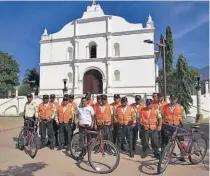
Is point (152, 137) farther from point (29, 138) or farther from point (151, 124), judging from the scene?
point (29, 138)

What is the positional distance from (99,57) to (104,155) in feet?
85.5

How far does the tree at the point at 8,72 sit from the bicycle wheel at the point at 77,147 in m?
34.9

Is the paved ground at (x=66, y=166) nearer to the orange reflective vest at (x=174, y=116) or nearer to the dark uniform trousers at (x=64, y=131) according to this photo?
the dark uniform trousers at (x=64, y=131)

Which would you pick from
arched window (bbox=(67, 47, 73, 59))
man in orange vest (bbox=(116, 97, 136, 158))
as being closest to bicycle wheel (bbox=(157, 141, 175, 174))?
man in orange vest (bbox=(116, 97, 136, 158))

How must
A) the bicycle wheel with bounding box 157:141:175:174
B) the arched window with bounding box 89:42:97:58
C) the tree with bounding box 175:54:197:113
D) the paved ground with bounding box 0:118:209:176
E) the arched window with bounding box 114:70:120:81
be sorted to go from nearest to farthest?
the bicycle wheel with bounding box 157:141:175:174 → the paved ground with bounding box 0:118:209:176 → the tree with bounding box 175:54:197:113 → the arched window with bounding box 114:70:120:81 → the arched window with bounding box 89:42:97:58

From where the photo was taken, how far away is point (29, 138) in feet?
25.7

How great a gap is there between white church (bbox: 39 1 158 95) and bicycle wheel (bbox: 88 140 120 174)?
923 inches

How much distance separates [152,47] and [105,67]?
5465 mm

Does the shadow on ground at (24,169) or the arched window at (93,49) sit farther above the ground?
the arched window at (93,49)

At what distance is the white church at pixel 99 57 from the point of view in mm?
30250

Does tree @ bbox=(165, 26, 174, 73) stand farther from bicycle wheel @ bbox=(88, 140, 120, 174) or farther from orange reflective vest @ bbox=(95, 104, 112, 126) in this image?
bicycle wheel @ bbox=(88, 140, 120, 174)

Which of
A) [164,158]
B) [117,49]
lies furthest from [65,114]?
[117,49]

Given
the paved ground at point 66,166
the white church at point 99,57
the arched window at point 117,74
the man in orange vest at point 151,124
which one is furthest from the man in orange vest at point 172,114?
the arched window at point 117,74

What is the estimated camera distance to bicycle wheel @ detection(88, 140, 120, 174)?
6062mm
